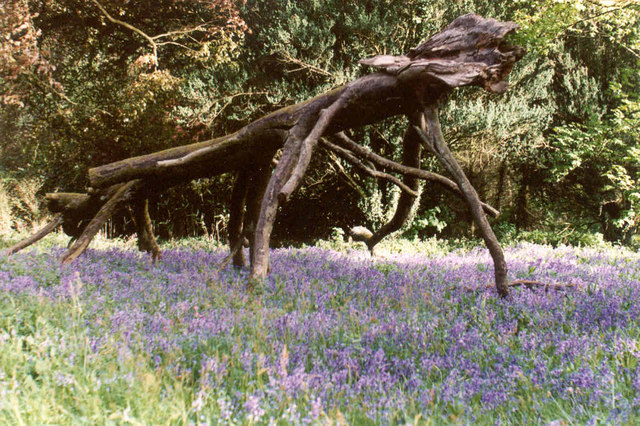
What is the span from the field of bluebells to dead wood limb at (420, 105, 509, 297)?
0.90ft

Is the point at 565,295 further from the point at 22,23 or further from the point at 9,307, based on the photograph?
the point at 22,23

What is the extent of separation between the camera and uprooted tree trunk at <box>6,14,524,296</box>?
366 centimetres

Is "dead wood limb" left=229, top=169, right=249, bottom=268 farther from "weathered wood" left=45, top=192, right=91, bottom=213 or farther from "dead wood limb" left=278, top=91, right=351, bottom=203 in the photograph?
"weathered wood" left=45, top=192, right=91, bottom=213

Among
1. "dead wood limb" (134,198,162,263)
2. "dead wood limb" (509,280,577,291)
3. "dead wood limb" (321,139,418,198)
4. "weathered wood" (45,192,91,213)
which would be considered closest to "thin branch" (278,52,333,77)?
"dead wood limb" (134,198,162,263)

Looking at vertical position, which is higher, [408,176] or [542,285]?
[408,176]

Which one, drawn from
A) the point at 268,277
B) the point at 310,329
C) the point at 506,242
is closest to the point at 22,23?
the point at 268,277

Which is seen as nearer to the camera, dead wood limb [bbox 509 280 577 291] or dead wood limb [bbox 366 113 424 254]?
dead wood limb [bbox 509 280 577 291]

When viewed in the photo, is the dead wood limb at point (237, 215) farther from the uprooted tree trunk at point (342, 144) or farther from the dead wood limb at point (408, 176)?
the dead wood limb at point (408, 176)

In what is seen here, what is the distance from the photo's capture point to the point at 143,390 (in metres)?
2.12

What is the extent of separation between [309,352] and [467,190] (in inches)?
73.8

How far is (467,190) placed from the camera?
12.2ft

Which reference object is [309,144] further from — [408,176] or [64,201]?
[64,201]

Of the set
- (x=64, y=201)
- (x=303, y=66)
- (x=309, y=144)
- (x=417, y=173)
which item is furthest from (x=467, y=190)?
(x=303, y=66)

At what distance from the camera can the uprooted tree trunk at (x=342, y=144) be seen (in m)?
3.66
